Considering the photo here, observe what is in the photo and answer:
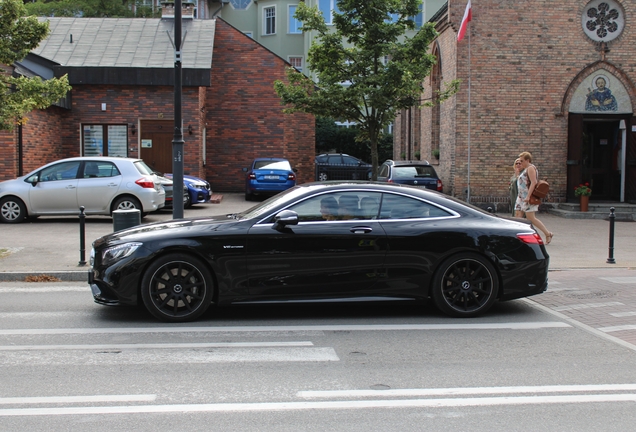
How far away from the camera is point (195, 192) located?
20.5 metres

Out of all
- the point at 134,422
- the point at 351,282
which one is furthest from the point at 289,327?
the point at 134,422

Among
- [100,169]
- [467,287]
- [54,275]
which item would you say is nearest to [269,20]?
[100,169]

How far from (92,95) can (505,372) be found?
21900 mm

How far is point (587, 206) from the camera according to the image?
66.7 feet

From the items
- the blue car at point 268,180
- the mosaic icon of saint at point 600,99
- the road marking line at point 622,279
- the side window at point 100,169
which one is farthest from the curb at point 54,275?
the mosaic icon of saint at point 600,99

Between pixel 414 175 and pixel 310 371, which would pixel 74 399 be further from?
pixel 414 175

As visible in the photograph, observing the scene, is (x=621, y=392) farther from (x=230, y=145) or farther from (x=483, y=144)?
(x=230, y=145)

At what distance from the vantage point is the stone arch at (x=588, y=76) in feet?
69.9

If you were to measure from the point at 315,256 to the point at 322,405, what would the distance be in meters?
2.66

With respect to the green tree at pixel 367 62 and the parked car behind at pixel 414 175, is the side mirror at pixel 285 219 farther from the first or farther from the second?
the parked car behind at pixel 414 175

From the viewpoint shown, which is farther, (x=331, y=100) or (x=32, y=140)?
(x=32, y=140)

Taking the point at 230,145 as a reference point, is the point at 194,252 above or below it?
below

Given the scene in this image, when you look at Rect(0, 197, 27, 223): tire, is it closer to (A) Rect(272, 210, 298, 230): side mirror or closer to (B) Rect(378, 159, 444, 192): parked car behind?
(B) Rect(378, 159, 444, 192): parked car behind

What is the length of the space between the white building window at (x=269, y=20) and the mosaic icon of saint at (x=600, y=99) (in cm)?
2957
